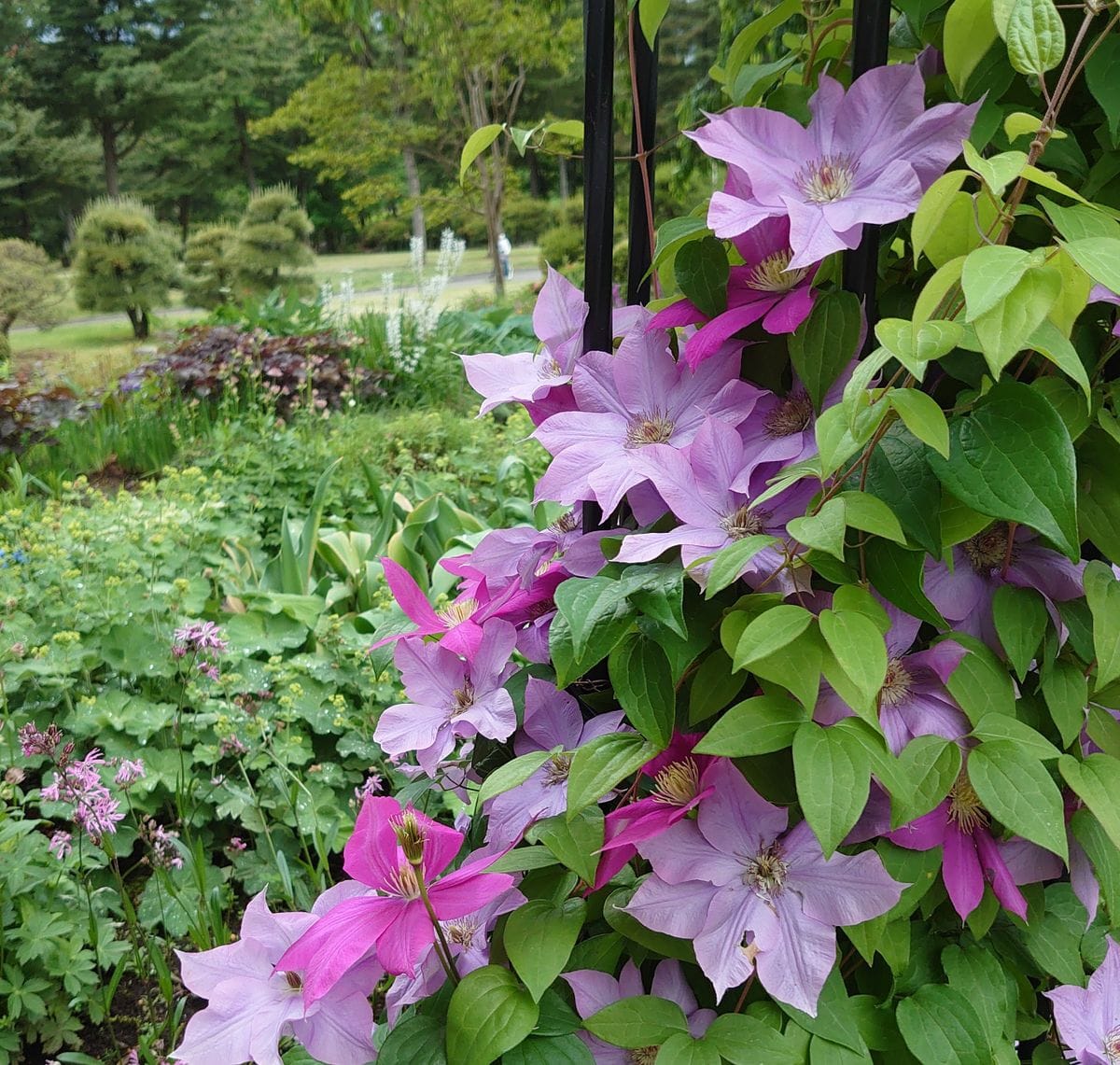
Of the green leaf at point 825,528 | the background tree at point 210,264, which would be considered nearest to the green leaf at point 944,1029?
the green leaf at point 825,528

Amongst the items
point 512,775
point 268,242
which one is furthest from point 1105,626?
point 268,242

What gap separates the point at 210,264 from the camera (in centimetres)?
1306

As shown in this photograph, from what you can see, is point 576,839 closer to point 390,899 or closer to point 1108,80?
point 390,899

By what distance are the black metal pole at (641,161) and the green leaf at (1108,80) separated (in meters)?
0.27

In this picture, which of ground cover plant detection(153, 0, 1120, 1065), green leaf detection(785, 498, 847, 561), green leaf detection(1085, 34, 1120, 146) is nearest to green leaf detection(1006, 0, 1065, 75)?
ground cover plant detection(153, 0, 1120, 1065)

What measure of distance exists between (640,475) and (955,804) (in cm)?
27

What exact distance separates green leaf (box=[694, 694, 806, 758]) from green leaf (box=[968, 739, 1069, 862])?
0.33 ft

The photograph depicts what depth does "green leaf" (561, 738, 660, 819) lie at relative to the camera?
1.75 ft

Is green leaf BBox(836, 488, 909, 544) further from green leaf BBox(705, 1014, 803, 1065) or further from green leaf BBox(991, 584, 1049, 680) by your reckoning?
green leaf BBox(705, 1014, 803, 1065)

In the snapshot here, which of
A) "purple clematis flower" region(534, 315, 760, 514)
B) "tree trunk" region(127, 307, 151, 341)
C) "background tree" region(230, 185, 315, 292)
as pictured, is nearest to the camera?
"purple clematis flower" region(534, 315, 760, 514)

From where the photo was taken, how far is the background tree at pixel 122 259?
1201 centimetres

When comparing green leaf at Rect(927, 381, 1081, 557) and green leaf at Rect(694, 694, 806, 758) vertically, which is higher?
green leaf at Rect(927, 381, 1081, 557)

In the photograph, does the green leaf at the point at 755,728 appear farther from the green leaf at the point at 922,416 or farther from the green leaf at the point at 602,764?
the green leaf at the point at 922,416

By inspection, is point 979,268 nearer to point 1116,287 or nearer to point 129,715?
point 1116,287
